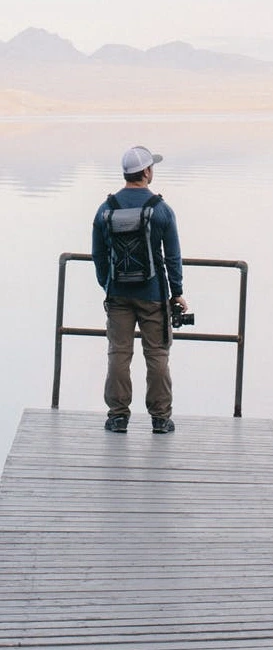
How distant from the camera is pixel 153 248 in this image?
23.6 ft

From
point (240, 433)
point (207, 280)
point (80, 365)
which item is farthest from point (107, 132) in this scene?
point (240, 433)

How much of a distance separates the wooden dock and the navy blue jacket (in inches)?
28.7

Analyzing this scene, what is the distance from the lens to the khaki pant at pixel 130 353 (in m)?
7.36

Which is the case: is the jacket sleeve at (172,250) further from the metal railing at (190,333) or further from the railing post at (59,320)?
the railing post at (59,320)

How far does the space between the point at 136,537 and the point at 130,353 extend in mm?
1848

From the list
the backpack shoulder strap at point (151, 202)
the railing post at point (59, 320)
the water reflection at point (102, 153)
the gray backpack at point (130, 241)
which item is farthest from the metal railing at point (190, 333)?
the water reflection at point (102, 153)

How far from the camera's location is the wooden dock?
16.1ft

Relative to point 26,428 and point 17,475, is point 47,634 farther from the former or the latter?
point 26,428

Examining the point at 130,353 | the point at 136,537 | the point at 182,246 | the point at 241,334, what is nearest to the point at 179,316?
the point at 130,353

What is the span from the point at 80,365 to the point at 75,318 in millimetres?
3131

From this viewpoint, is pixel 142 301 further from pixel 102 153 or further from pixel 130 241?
pixel 102 153

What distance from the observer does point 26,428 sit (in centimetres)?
747

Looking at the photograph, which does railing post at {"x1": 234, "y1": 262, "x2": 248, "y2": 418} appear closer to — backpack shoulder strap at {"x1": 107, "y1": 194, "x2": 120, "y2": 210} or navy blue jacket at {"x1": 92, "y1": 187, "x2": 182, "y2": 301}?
navy blue jacket at {"x1": 92, "y1": 187, "x2": 182, "y2": 301}

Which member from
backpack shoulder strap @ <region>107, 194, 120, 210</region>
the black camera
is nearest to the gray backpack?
backpack shoulder strap @ <region>107, 194, 120, 210</region>
